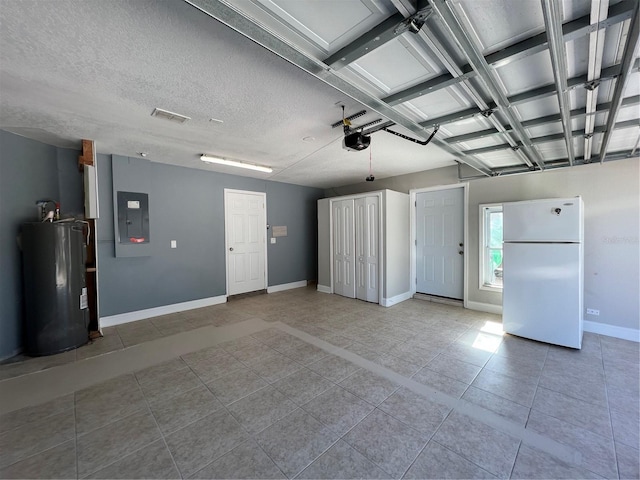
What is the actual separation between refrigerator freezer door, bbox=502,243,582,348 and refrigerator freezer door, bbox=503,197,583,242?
0.11 meters

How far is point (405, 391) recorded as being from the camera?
226 centimetres

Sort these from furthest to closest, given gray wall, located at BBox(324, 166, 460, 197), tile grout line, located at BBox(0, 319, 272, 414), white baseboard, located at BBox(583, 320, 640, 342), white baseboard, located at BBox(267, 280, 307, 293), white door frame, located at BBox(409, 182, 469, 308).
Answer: white baseboard, located at BBox(267, 280, 307, 293), gray wall, located at BBox(324, 166, 460, 197), white door frame, located at BBox(409, 182, 469, 308), white baseboard, located at BBox(583, 320, 640, 342), tile grout line, located at BBox(0, 319, 272, 414)

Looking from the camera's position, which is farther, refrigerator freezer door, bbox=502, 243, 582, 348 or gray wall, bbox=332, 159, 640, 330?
gray wall, bbox=332, 159, 640, 330

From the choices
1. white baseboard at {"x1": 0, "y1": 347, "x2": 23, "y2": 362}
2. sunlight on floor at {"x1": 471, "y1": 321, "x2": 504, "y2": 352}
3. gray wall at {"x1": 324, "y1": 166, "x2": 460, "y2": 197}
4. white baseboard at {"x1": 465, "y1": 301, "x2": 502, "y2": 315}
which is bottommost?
sunlight on floor at {"x1": 471, "y1": 321, "x2": 504, "y2": 352}

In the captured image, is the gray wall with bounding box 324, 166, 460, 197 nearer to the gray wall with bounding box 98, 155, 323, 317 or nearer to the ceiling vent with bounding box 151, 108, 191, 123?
the gray wall with bounding box 98, 155, 323, 317

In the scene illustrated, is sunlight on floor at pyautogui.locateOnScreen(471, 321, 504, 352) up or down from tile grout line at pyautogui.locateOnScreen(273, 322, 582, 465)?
up

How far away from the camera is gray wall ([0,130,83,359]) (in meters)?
2.89

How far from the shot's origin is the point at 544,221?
124 inches

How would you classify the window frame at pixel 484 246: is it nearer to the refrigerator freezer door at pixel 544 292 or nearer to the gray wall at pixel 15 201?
the refrigerator freezer door at pixel 544 292

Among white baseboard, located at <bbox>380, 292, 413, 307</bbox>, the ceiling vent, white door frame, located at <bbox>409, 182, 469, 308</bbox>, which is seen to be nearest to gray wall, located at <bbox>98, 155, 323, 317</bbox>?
the ceiling vent

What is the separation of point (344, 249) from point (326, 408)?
3732 mm

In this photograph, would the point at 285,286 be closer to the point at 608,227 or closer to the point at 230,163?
the point at 230,163

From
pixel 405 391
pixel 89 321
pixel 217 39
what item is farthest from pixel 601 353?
pixel 89 321

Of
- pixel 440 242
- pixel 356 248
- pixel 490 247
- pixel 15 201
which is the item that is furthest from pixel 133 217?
pixel 490 247
